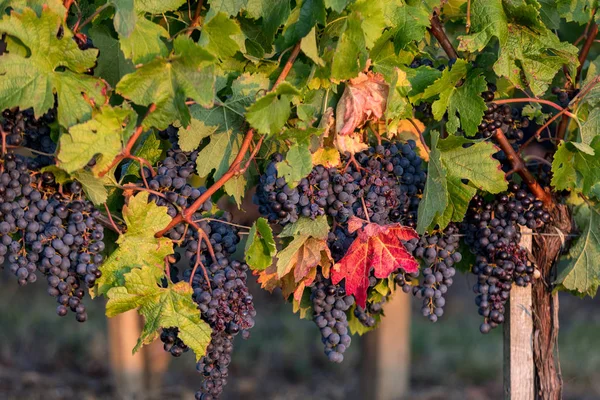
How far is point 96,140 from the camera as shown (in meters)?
1.78

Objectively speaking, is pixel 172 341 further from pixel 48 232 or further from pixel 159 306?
pixel 48 232

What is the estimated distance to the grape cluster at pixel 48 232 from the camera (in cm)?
187

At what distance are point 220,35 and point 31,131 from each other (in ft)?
1.96

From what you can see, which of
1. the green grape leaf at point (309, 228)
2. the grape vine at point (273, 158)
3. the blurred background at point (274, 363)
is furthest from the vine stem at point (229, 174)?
the blurred background at point (274, 363)

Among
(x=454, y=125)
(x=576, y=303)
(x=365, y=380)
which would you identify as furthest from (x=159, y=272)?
(x=576, y=303)

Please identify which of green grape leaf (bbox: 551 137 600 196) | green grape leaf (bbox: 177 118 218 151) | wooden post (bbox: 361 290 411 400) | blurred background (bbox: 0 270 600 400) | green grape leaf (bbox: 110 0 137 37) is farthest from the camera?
blurred background (bbox: 0 270 600 400)

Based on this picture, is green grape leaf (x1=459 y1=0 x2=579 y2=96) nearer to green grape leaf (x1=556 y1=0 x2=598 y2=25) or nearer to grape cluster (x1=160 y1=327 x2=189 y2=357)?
green grape leaf (x1=556 y1=0 x2=598 y2=25)

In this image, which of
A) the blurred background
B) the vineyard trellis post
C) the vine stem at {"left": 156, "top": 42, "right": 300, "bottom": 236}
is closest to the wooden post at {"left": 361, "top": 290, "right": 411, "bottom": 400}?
the blurred background

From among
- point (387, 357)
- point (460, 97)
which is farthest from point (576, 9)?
point (387, 357)

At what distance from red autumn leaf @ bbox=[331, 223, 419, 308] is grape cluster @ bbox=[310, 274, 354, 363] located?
0.12 m

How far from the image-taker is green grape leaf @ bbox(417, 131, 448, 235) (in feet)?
6.52

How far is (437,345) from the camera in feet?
26.2

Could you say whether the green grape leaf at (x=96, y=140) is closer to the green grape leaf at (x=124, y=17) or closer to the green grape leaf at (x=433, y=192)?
the green grape leaf at (x=124, y=17)

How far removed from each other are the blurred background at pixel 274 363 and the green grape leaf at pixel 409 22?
393 cm
